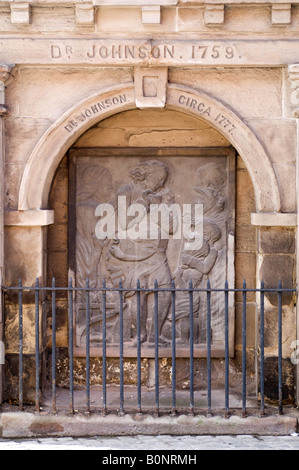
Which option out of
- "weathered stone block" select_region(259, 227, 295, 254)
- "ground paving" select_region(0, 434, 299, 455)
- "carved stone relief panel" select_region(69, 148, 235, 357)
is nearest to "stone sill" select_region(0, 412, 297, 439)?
"ground paving" select_region(0, 434, 299, 455)

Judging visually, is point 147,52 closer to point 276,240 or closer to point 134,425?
point 276,240

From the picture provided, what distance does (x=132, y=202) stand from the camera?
6.26m

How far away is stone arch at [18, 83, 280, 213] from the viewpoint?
18.2 feet

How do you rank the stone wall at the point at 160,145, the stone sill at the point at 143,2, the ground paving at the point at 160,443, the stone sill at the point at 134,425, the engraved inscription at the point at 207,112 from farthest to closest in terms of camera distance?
the stone wall at the point at 160,145 < the engraved inscription at the point at 207,112 < the stone sill at the point at 134,425 < the stone sill at the point at 143,2 < the ground paving at the point at 160,443

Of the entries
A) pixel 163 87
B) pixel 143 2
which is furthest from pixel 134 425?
pixel 143 2

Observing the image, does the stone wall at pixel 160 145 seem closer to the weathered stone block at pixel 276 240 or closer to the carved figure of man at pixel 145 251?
the carved figure of man at pixel 145 251

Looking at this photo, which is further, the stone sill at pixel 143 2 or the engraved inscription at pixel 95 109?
the engraved inscription at pixel 95 109

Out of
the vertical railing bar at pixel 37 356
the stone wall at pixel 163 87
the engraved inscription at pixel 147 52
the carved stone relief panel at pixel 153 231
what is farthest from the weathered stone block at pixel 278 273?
the vertical railing bar at pixel 37 356

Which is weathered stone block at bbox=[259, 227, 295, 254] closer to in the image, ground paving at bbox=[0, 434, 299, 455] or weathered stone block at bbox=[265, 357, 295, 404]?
weathered stone block at bbox=[265, 357, 295, 404]

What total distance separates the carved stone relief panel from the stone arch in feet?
2.03

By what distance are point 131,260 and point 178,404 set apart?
1410 millimetres

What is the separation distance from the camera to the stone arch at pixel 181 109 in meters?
5.55

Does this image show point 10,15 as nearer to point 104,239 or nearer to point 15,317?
point 104,239

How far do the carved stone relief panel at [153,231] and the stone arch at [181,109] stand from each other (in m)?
0.62
